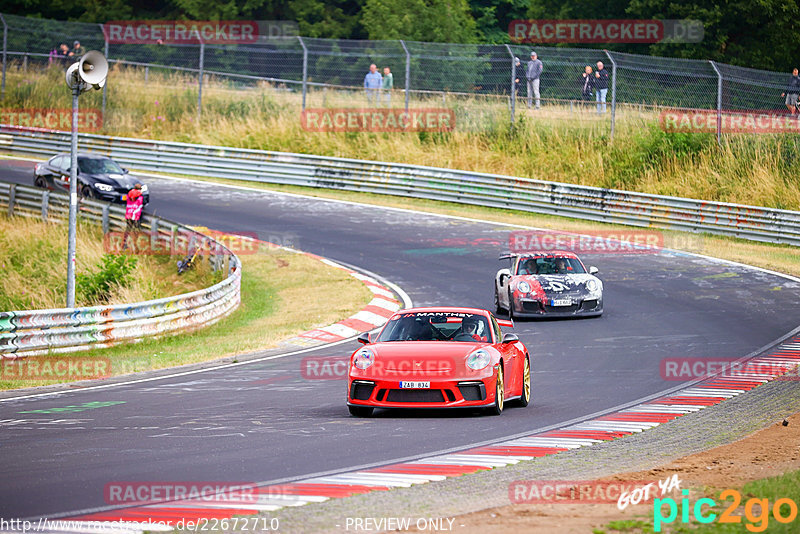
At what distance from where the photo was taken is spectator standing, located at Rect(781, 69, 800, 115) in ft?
103

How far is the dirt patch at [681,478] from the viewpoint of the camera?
6.86m

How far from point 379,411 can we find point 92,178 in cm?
2067

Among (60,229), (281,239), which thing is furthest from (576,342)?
(60,229)

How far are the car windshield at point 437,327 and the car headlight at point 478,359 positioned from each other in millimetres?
602

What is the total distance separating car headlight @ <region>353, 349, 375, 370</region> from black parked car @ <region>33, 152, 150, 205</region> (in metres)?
19.3

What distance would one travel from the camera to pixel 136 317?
18297mm

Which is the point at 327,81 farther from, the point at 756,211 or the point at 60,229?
the point at 756,211

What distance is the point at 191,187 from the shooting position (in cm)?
3584

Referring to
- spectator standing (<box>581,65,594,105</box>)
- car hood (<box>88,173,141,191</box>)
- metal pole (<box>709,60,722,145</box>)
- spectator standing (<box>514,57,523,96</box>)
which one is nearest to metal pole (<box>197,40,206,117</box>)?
car hood (<box>88,173,141,191</box>)

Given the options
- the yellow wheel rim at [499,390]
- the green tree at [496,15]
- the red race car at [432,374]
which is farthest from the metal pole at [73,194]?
the green tree at [496,15]

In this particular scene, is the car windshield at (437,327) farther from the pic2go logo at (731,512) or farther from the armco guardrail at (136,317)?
the armco guardrail at (136,317)

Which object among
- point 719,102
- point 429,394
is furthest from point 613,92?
point 429,394

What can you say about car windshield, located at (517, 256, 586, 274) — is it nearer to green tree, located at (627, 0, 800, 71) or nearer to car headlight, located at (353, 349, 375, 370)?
car headlight, located at (353, 349, 375, 370)

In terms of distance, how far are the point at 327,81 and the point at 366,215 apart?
24.5 feet
